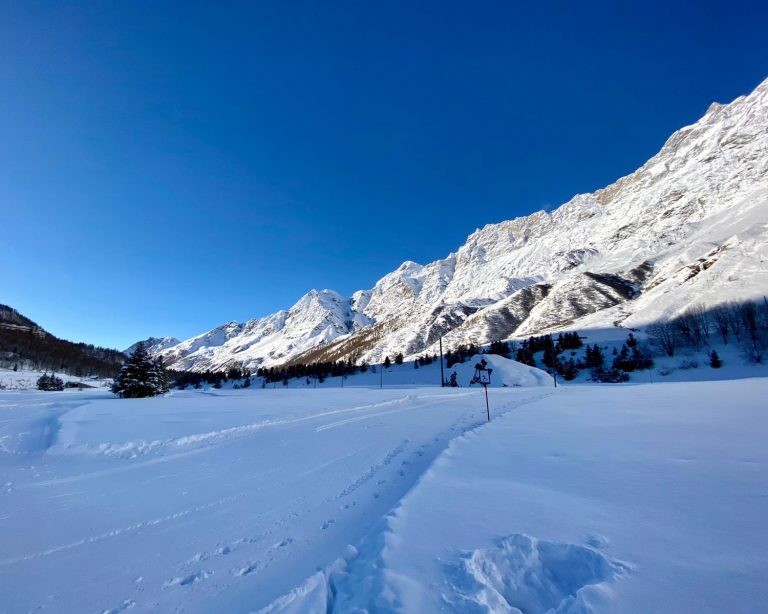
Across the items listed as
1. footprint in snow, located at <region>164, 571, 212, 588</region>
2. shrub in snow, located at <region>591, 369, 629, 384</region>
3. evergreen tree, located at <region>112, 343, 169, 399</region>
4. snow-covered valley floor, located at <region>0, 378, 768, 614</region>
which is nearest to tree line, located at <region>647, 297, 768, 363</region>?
shrub in snow, located at <region>591, 369, 629, 384</region>

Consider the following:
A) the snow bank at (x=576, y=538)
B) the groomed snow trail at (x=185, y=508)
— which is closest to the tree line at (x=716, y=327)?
the snow bank at (x=576, y=538)

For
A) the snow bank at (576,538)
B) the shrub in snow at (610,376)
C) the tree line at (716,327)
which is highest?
the tree line at (716,327)

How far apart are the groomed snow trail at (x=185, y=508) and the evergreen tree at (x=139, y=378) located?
1110 inches

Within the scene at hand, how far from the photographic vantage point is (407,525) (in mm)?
4109

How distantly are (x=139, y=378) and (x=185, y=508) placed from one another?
3939 centimetres

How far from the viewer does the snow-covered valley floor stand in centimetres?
298

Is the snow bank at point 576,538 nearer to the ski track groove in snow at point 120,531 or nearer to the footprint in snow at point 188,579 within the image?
the footprint in snow at point 188,579

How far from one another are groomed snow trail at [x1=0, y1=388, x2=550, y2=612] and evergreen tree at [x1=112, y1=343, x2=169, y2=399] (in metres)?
28.2

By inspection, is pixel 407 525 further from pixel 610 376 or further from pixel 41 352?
pixel 41 352

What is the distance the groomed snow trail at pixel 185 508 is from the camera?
11.7 feet

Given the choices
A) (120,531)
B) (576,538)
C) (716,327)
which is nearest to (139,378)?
(120,531)

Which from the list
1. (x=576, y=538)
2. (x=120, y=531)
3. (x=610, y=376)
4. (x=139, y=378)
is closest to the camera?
(x=576, y=538)

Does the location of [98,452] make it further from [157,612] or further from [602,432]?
[602,432]

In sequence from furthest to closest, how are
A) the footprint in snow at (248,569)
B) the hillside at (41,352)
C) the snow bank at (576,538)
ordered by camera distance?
the hillside at (41,352), the footprint in snow at (248,569), the snow bank at (576,538)
